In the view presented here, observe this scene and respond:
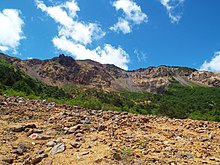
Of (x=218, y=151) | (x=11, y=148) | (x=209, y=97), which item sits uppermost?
(x=209, y=97)

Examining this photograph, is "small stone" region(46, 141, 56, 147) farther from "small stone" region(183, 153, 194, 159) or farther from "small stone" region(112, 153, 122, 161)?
"small stone" region(183, 153, 194, 159)

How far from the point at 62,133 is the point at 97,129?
1214mm

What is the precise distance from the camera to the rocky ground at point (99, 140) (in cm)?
710

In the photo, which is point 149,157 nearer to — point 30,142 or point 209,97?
point 30,142

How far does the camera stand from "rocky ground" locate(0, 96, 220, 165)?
23.3 feet

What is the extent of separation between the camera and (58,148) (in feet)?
25.5

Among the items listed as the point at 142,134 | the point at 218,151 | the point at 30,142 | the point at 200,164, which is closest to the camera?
the point at 200,164

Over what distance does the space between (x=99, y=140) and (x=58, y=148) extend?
1312 millimetres

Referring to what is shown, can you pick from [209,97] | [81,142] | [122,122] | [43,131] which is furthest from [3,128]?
[209,97]

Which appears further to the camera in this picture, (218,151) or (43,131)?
(43,131)

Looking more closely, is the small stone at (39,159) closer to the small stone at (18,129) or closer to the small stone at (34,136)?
the small stone at (34,136)

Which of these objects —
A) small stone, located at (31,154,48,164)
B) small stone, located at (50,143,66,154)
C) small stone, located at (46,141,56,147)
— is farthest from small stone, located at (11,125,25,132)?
small stone, located at (31,154,48,164)

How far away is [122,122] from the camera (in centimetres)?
1089

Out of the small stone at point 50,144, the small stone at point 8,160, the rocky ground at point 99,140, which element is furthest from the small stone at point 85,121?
the small stone at point 8,160
